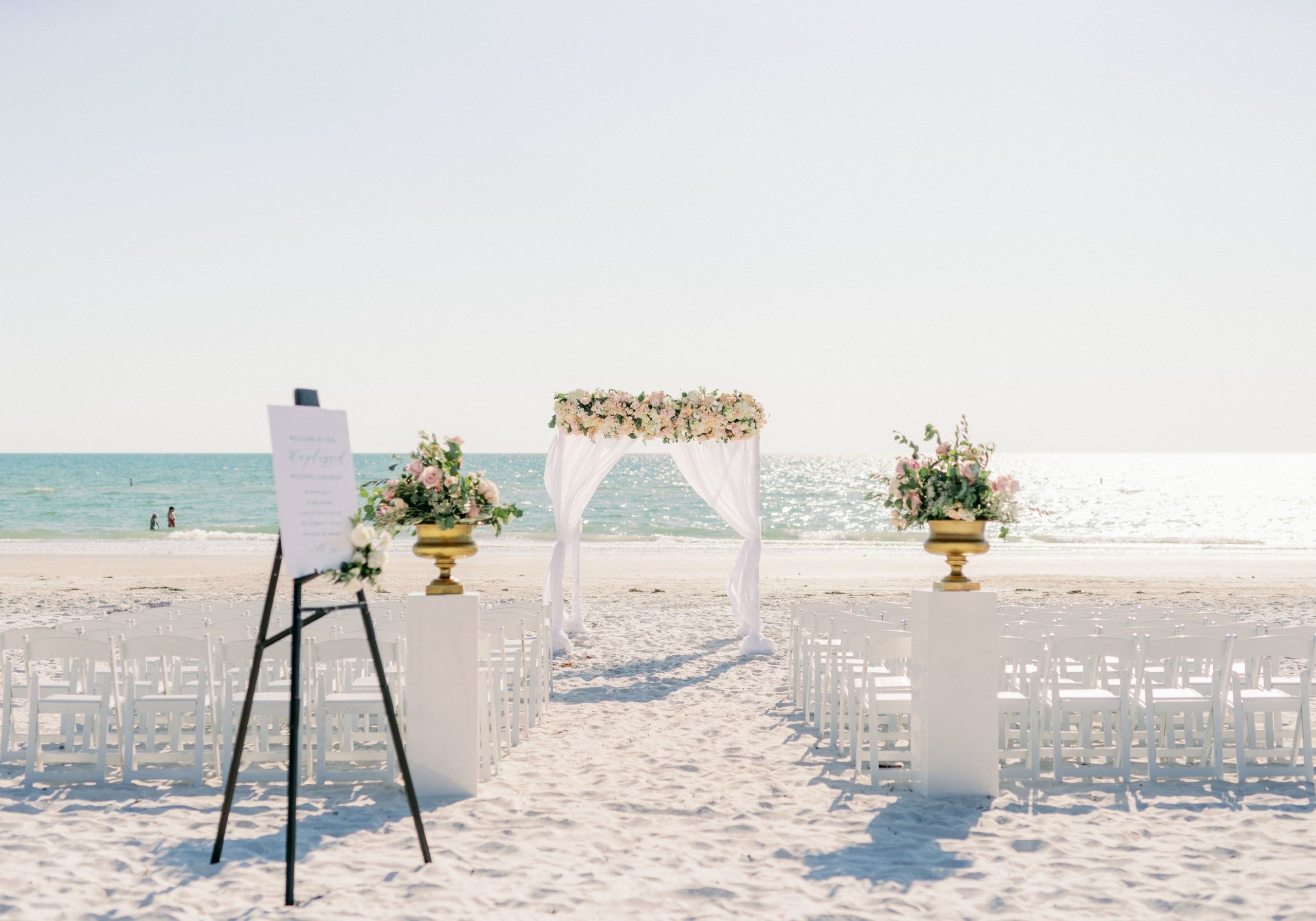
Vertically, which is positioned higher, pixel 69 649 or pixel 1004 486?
pixel 1004 486

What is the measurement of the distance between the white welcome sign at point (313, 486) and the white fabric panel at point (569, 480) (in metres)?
6.50

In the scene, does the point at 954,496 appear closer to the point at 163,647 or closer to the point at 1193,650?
the point at 1193,650

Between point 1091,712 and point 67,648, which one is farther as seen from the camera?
point 1091,712

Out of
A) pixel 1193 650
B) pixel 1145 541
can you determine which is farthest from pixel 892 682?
pixel 1145 541

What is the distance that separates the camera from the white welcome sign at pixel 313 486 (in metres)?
Result: 4.14

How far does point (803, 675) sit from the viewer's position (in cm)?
759

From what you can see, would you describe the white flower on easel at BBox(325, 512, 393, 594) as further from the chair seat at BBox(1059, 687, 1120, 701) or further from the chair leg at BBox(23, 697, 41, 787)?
the chair seat at BBox(1059, 687, 1120, 701)

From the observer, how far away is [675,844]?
4.59m

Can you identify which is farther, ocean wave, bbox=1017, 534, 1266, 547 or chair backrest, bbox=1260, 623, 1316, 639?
ocean wave, bbox=1017, 534, 1266, 547

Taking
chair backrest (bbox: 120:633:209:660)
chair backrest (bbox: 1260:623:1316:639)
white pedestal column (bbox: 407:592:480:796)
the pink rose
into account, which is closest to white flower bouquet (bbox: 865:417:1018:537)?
the pink rose

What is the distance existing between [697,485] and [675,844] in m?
6.94

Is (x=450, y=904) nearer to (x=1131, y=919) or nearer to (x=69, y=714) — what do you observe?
(x=1131, y=919)

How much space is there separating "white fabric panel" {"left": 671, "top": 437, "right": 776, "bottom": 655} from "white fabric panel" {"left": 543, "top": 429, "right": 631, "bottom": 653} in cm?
81

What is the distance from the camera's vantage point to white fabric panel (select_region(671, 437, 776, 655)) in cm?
1108
